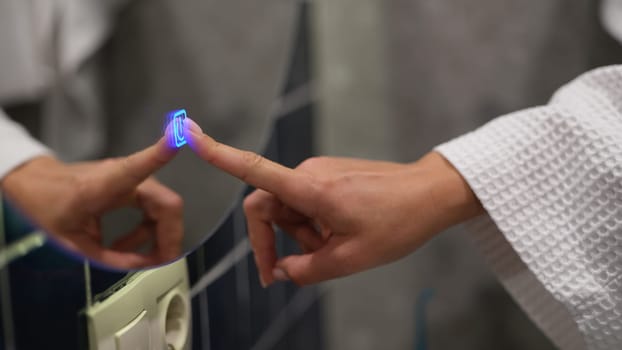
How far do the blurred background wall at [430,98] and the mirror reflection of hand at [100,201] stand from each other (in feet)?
1.86

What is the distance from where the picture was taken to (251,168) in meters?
0.61

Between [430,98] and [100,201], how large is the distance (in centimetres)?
74

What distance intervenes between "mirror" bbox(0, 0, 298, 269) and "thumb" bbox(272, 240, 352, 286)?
91mm

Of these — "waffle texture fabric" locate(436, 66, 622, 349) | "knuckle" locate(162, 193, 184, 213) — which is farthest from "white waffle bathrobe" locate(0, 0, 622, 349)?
"knuckle" locate(162, 193, 184, 213)

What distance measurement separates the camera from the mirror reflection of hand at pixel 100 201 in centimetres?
50

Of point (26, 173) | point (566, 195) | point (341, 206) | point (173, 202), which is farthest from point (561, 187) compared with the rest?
point (26, 173)

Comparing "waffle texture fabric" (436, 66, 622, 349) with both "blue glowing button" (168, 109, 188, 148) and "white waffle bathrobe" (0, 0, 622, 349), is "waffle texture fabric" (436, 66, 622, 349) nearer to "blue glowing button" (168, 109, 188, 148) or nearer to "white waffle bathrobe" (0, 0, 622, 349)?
"white waffle bathrobe" (0, 0, 622, 349)

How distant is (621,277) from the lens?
2.30 feet

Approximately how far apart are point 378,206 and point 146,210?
0.21m

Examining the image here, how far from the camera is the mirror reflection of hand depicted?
1.63ft

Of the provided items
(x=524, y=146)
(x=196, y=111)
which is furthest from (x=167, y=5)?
(x=524, y=146)

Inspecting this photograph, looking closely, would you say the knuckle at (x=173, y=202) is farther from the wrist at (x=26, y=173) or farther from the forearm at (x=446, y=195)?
the forearm at (x=446, y=195)

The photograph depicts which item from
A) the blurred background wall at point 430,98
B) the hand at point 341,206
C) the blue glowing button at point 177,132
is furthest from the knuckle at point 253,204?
the blurred background wall at point 430,98

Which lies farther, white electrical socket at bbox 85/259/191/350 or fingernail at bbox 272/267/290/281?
fingernail at bbox 272/267/290/281
